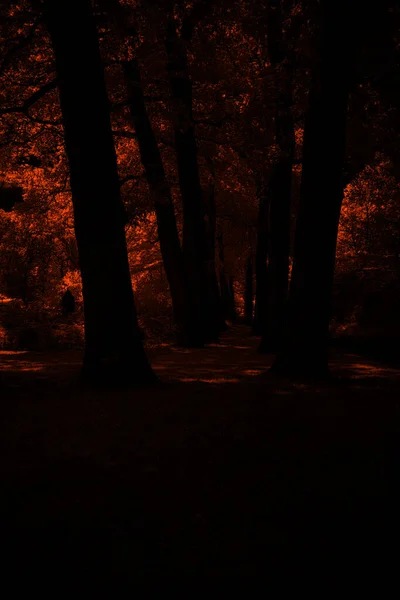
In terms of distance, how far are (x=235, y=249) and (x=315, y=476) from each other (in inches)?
1169

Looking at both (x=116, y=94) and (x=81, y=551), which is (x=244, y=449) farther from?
(x=116, y=94)

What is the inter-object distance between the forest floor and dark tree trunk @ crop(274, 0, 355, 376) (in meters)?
2.04

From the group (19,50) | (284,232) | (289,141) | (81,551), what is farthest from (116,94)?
(81,551)

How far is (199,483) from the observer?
423cm

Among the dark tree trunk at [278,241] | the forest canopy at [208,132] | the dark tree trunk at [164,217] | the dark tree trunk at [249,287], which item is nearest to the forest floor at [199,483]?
the forest canopy at [208,132]

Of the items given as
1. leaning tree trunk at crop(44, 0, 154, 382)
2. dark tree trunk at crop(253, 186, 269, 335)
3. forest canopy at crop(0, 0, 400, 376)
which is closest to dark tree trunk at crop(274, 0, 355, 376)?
forest canopy at crop(0, 0, 400, 376)

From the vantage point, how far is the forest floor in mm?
3176

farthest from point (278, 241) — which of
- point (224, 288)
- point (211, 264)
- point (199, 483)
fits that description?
point (224, 288)

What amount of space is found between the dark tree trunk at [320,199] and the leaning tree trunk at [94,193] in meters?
2.97

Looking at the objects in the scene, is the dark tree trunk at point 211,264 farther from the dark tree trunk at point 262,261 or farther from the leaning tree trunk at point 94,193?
the leaning tree trunk at point 94,193

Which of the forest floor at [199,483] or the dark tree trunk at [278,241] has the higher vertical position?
the dark tree trunk at [278,241]

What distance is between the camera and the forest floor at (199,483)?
3176 millimetres

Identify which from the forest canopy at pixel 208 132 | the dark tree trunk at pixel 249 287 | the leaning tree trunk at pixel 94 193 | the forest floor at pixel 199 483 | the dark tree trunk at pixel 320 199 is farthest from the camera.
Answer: the dark tree trunk at pixel 249 287

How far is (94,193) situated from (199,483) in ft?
19.2
